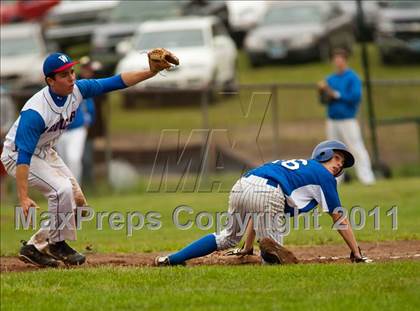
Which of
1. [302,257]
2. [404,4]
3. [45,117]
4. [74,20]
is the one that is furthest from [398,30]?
[45,117]

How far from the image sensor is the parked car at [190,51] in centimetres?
2419

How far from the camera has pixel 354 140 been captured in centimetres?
1789

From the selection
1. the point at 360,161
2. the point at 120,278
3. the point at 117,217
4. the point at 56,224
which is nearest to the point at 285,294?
the point at 120,278

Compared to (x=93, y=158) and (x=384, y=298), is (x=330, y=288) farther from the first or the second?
(x=93, y=158)

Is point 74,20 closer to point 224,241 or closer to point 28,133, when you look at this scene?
point 28,133

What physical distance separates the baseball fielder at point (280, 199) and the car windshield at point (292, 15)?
65.8ft

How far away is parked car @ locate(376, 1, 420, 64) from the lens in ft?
92.3

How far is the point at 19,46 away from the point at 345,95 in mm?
11950

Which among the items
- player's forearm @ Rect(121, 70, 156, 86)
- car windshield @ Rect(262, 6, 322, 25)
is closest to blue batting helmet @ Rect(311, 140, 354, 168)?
player's forearm @ Rect(121, 70, 156, 86)

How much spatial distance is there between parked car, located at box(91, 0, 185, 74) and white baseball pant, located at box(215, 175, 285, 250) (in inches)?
A: 733

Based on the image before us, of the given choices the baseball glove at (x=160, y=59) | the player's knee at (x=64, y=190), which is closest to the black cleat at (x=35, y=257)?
the player's knee at (x=64, y=190)

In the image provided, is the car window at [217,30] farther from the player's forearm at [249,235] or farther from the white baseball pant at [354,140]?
the player's forearm at [249,235]

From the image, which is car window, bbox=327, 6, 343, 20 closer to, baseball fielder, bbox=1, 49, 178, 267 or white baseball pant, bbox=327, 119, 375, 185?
white baseball pant, bbox=327, 119, 375, 185

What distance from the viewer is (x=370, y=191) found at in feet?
56.0
